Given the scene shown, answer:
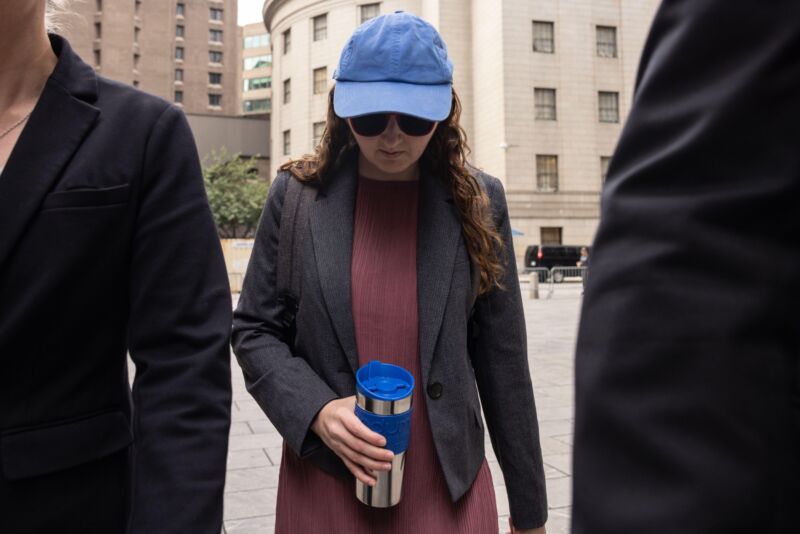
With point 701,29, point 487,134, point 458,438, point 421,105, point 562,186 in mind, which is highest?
point 487,134

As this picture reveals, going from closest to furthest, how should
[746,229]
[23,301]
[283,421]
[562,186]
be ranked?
[746,229]
[23,301]
[283,421]
[562,186]

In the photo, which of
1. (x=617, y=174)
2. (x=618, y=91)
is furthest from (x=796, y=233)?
(x=618, y=91)

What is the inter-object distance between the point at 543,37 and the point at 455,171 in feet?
117

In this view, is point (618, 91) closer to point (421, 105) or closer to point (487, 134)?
point (487, 134)

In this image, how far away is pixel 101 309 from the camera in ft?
4.41

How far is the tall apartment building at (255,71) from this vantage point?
7431 cm

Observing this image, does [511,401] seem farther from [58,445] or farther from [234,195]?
[234,195]

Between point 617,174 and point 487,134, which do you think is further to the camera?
point 487,134

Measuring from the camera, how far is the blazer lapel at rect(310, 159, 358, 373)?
1810mm

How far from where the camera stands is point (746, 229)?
0.56 meters

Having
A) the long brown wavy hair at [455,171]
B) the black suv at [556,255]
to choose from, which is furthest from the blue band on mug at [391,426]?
the black suv at [556,255]

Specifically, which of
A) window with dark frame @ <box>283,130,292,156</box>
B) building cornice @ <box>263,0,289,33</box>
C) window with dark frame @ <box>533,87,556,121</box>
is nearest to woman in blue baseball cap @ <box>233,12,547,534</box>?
window with dark frame @ <box>533,87,556,121</box>

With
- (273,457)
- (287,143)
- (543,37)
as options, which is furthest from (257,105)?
(273,457)

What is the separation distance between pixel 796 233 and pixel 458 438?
1.32 meters
